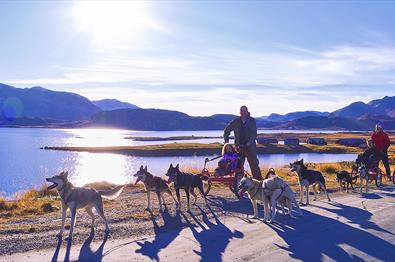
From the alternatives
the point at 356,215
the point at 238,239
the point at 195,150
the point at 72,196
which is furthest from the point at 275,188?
the point at 195,150

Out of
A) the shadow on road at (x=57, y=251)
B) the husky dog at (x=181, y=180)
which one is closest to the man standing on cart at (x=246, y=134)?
the husky dog at (x=181, y=180)

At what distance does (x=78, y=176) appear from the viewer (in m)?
44.7

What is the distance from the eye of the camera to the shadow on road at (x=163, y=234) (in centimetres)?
916

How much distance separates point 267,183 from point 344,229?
2198 millimetres

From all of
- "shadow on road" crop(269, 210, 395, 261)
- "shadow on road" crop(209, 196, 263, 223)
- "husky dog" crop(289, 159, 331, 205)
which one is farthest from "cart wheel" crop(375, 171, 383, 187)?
"shadow on road" crop(269, 210, 395, 261)

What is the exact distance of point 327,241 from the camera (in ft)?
33.3

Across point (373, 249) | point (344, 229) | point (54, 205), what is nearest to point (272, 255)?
point (373, 249)

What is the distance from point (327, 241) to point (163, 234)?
3589 millimetres

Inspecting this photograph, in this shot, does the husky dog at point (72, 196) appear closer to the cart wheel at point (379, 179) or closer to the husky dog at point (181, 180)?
the husky dog at point (181, 180)

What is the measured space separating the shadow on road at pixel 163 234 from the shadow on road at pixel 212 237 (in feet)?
1.10

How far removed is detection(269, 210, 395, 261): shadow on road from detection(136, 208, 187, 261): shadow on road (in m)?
2.31

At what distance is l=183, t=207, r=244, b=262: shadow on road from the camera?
8.99 metres

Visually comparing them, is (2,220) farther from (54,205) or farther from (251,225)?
(251,225)

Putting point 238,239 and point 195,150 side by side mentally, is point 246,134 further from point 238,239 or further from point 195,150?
point 195,150
